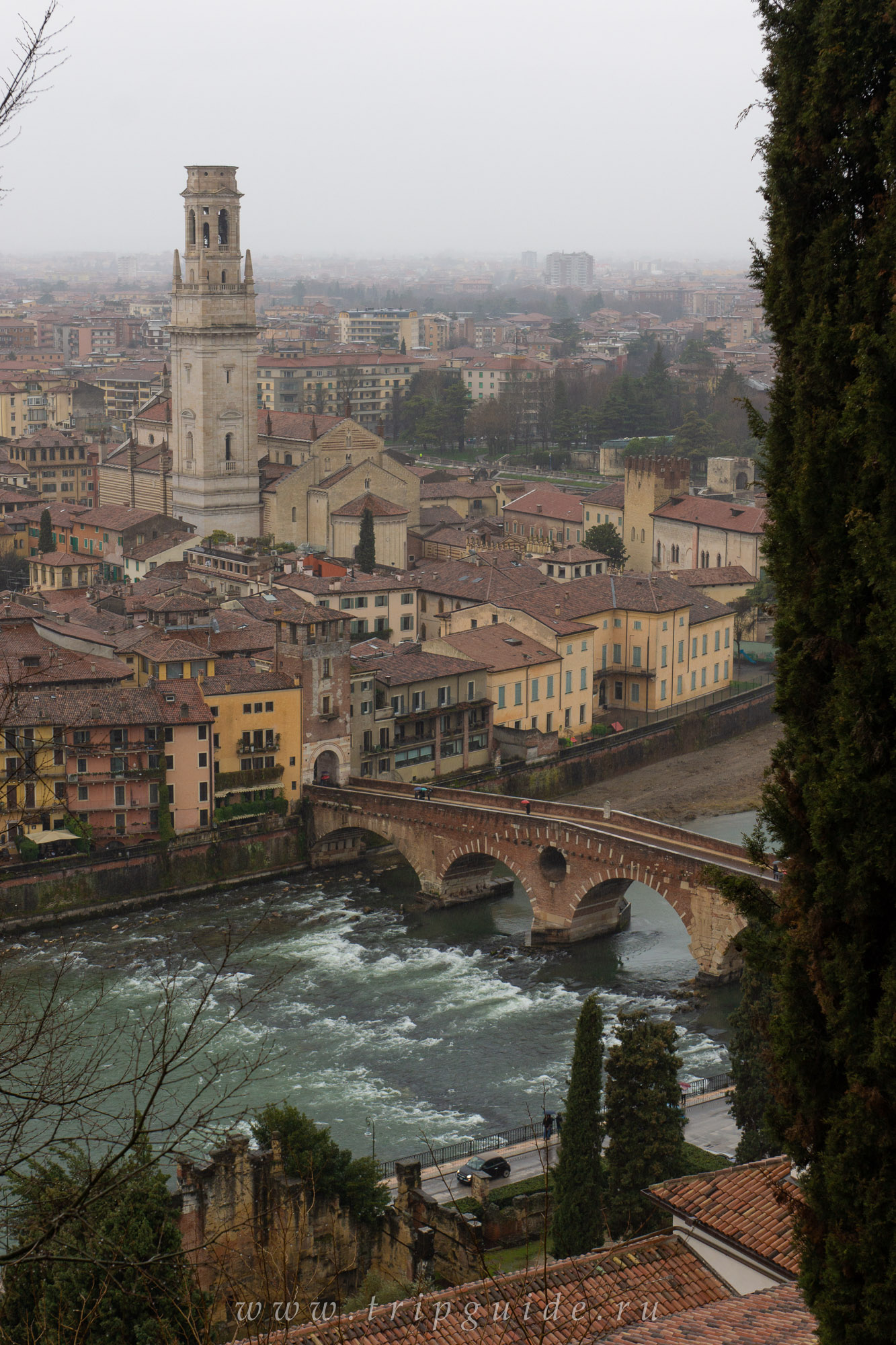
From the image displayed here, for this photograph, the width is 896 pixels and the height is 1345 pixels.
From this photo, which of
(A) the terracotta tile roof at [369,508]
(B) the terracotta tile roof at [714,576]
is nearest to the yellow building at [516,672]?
(B) the terracotta tile roof at [714,576]

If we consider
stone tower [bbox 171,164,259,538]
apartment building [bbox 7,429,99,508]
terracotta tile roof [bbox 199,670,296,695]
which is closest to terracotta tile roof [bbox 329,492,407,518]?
stone tower [bbox 171,164,259,538]

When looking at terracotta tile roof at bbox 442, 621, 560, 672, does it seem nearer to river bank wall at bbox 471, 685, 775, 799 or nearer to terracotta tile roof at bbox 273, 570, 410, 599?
river bank wall at bbox 471, 685, 775, 799

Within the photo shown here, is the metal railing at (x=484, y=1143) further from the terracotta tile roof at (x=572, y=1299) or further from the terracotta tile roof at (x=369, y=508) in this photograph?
the terracotta tile roof at (x=369, y=508)

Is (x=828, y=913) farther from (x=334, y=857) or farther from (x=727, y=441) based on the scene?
(x=727, y=441)

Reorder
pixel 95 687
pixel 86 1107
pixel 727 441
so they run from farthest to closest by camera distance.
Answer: pixel 727 441 → pixel 95 687 → pixel 86 1107

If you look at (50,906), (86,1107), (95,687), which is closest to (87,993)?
(50,906)

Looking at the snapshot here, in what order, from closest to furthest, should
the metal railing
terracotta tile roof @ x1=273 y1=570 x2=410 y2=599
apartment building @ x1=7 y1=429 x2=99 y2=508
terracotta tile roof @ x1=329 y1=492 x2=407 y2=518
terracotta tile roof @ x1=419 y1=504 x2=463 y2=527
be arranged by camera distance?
the metal railing
terracotta tile roof @ x1=273 y1=570 x2=410 y2=599
terracotta tile roof @ x1=329 y1=492 x2=407 y2=518
terracotta tile roof @ x1=419 y1=504 x2=463 y2=527
apartment building @ x1=7 y1=429 x2=99 y2=508

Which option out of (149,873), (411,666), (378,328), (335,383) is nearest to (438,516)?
(411,666)
